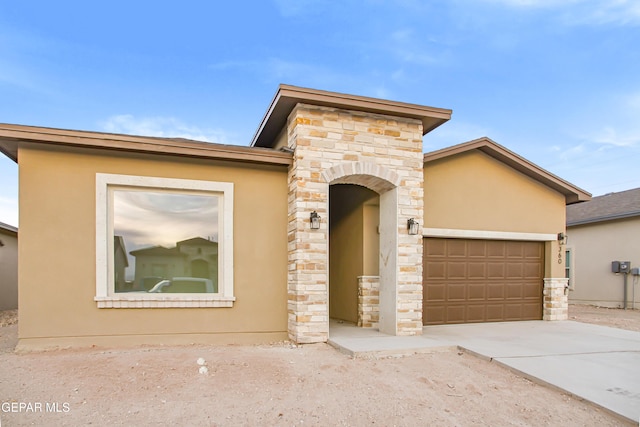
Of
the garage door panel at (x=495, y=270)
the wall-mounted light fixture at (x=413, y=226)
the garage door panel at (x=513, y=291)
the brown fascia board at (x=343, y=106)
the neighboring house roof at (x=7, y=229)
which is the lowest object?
the garage door panel at (x=513, y=291)

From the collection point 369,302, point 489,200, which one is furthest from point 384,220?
point 489,200

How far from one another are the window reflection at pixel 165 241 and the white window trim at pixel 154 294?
11 cm

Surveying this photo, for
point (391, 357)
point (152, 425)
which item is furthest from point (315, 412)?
point (391, 357)

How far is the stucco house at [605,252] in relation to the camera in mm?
12648

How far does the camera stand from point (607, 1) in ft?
26.5

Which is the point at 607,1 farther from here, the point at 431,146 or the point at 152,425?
the point at 152,425

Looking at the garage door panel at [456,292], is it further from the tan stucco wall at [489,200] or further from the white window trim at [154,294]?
the white window trim at [154,294]

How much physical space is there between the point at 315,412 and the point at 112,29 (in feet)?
34.6

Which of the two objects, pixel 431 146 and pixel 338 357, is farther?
pixel 431 146

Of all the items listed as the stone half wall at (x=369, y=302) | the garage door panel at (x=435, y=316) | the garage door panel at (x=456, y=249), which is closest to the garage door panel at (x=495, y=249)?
the garage door panel at (x=456, y=249)

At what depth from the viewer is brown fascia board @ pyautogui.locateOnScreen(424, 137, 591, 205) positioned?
812cm

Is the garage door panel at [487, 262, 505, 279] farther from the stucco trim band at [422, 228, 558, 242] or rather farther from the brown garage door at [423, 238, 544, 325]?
the stucco trim band at [422, 228, 558, 242]

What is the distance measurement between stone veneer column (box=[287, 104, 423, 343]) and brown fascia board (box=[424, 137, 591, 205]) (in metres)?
1.36

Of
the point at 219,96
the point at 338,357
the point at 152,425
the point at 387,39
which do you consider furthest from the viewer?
the point at 219,96
